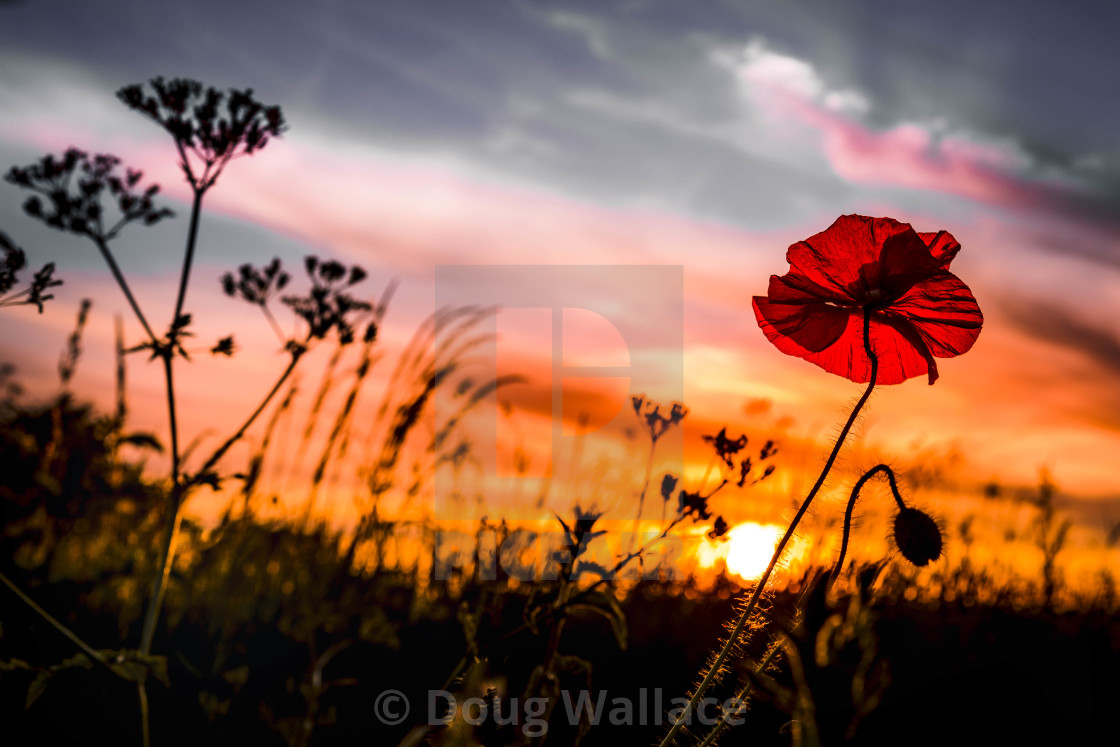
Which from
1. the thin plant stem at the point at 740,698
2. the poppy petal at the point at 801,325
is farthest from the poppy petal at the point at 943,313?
the thin plant stem at the point at 740,698

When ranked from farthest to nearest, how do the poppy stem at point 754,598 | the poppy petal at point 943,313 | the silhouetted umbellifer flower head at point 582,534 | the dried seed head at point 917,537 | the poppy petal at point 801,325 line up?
the poppy petal at point 801,325, the poppy petal at point 943,313, the silhouetted umbellifer flower head at point 582,534, the dried seed head at point 917,537, the poppy stem at point 754,598

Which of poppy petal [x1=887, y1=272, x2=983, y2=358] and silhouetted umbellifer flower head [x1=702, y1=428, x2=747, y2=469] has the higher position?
poppy petal [x1=887, y1=272, x2=983, y2=358]

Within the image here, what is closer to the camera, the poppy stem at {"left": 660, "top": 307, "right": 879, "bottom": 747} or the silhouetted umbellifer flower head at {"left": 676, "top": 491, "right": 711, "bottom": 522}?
the poppy stem at {"left": 660, "top": 307, "right": 879, "bottom": 747}

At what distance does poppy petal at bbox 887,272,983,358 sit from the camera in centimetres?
143

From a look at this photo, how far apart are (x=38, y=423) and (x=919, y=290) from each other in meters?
3.43

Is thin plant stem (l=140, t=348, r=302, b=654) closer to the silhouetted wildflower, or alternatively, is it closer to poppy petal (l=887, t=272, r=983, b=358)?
the silhouetted wildflower

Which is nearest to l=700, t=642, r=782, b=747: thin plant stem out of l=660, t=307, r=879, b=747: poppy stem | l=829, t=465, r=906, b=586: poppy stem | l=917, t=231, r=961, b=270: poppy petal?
l=660, t=307, r=879, b=747: poppy stem

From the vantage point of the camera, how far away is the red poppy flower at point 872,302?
1.39m

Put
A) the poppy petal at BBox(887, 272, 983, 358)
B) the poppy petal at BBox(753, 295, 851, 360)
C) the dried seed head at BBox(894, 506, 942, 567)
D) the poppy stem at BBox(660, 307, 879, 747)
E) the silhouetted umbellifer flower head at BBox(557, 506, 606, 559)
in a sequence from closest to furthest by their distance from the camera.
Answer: the poppy stem at BBox(660, 307, 879, 747) < the dried seed head at BBox(894, 506, 942, 567) < the silhouetted umbellifer flower head at BBox(557, 506, 606, 559) < the poppy petal at BBox(887, 272, 983, 358) < the poppy petal at BBox(753, 295, 851, 360)

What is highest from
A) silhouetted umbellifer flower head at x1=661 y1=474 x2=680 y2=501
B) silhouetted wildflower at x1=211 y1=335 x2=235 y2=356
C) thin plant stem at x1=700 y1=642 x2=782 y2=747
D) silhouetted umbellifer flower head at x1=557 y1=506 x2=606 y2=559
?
silhouetted wildflower at x1=211 y1=335 x2=235 y2=356

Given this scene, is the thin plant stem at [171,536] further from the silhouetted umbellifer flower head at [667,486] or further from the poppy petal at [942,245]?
the poppy petal at [942,245]

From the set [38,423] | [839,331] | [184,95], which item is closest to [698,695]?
[839,331]

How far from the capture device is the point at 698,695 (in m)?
0.99

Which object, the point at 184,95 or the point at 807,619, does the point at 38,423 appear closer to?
the point at 184,95
